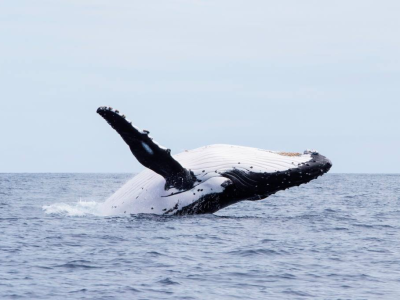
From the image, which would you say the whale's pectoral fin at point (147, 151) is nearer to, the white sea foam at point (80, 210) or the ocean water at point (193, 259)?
the ocean water at point (193, 259)

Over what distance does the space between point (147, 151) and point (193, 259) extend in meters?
2.26

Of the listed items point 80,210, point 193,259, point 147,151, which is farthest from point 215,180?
point 80,210

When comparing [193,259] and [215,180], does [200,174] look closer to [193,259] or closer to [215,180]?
[215,180]

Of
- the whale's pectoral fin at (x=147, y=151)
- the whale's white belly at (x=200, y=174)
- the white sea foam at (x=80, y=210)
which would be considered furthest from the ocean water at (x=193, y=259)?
the whale's pectoral fin at (x=147, y=151)

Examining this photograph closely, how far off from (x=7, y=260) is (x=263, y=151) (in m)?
5.66

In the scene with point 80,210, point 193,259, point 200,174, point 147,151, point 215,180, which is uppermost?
point 147,151

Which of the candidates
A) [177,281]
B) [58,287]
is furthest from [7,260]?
[177,281]

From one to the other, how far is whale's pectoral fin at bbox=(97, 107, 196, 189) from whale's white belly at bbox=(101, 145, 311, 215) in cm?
30

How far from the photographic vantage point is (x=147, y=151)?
13.0 meters

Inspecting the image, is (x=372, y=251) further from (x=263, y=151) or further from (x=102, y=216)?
(x=102, y=216)

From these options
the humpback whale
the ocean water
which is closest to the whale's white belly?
the humpback whale

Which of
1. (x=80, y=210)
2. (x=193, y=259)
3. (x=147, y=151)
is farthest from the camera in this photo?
(x=80, y=210)

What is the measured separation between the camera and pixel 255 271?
1114 cm

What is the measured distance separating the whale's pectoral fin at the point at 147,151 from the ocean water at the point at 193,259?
0.87 metres
